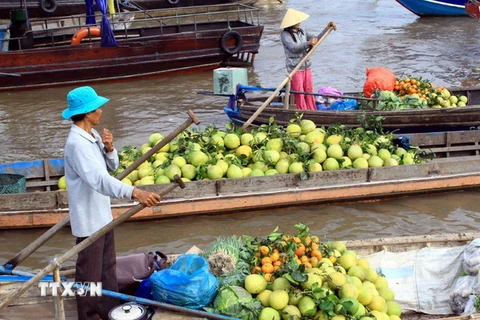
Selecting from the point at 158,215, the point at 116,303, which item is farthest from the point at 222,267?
the point at 158,215

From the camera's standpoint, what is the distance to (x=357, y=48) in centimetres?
1686

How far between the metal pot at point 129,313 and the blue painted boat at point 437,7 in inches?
736

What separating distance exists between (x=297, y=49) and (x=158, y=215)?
10.6ft

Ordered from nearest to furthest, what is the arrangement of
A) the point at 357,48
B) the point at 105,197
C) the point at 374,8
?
the point at 105,197, the point at 357,48, the point at 374,8

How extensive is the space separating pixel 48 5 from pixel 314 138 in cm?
1418

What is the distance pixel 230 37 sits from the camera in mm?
13719

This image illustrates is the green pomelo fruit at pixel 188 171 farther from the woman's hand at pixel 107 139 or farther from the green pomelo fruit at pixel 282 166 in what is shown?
the woman's hand at pixel 107 139

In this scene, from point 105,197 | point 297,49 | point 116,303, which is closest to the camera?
point 105,197

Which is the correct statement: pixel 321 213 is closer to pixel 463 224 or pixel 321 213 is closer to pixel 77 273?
pixel 463 224

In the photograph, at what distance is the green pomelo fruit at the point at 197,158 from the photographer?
6.80 metres

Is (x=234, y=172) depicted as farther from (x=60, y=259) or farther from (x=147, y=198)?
(x=60, y=259)

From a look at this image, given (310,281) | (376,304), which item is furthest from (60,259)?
(376,304)

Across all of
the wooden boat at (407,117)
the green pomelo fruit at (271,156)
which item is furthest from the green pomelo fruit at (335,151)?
the wooden boat at (407,117)

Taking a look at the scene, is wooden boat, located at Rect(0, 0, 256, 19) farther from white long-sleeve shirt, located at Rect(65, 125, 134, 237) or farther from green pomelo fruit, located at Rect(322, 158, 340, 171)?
white long-sleeve shirt, located at Rect(65, 125, 134, 237)
